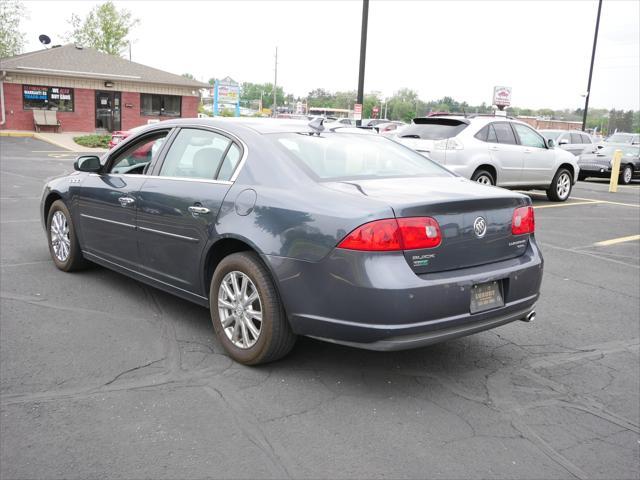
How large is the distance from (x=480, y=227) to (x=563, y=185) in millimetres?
10904

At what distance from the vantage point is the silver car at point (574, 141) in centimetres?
2328

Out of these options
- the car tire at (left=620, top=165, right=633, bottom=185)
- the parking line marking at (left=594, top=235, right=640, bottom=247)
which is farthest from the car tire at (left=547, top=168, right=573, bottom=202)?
the car tire at (left=620, top=165, right=633, bottom=185)

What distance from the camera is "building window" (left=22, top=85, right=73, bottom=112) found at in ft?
107

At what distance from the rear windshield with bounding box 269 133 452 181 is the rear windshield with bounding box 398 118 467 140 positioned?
7.05 meters

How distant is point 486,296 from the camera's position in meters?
3.80

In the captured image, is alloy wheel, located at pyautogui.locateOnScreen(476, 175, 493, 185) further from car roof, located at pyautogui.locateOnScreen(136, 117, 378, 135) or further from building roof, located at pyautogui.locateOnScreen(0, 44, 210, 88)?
building roof, located at pyautogui.locateOnScreen(0, 44, 210, 88)

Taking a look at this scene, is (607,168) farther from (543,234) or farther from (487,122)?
(543,234)

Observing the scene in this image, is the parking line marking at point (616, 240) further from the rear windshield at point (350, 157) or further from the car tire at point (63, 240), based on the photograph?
the car tire at point (63, 240)

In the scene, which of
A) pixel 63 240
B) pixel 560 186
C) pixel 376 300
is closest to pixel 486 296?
pixel 376 300

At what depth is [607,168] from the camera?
68.3 feet

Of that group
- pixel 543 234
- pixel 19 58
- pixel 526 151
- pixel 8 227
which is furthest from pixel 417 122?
pixel 19 58

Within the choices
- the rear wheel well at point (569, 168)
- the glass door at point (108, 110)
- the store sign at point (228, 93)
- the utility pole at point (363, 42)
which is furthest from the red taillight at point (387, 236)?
the store sign at point (228, 93)

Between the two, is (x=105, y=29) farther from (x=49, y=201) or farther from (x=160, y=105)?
(x=49, y=201)

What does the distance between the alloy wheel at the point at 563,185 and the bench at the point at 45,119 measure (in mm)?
27753
